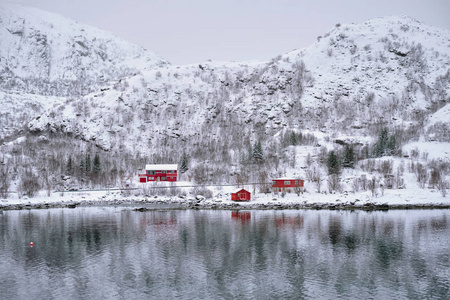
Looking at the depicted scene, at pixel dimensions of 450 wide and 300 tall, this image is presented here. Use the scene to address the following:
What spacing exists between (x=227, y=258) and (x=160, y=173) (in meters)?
67.0

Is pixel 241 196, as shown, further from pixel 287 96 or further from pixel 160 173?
pixel 287 96

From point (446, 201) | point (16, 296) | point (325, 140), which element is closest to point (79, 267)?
point (16, 296)

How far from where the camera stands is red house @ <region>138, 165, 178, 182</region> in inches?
4045

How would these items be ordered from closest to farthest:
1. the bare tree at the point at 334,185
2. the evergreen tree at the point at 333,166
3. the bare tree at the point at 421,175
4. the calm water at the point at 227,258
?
the calm water at the point at 227,258
the bare tree at the point at 421,175
the bare tree at the point at 334,185
the evergreen tree at the point at 333,166

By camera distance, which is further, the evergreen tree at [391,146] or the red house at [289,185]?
the evergreen tree at [391,146]

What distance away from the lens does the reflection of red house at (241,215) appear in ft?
204

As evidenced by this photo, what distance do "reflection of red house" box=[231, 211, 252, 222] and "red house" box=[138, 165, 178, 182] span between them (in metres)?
36.0

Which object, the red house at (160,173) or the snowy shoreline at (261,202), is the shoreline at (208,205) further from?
the red house at (160,173)

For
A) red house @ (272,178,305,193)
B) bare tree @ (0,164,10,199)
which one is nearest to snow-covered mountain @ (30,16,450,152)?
bare tree @ (0,164,10,199)

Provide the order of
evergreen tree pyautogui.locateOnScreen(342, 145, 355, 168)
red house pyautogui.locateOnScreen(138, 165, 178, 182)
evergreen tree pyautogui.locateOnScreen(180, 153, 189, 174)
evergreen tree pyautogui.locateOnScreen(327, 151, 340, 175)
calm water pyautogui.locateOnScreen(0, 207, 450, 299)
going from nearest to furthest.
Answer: calm water pyautogui.locateOnScreen(0, 207, 450, 299) → evergreen tree pyautogui.locateOnScreen(327, 151, 340, 175) → evergreen tree pyautogui.locateOnScreen(342, 145, 355, 168) → red house pyautogui.locateOnScreen(138, 165, 178, 182) → evergreen tree pyautogui.locateOnScreen(180, 153, 189, 174)

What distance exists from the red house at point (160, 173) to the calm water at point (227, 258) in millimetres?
40365

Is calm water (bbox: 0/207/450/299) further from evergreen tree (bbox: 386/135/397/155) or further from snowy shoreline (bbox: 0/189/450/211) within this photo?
evergreen tree (bbox: 386/135/397/155)

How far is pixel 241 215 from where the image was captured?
6681 cm

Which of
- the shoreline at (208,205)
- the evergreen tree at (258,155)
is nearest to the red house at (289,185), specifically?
the shoreline at (208,205)
